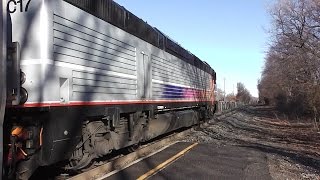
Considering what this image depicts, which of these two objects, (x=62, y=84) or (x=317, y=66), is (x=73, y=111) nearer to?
(x=62, y=84)

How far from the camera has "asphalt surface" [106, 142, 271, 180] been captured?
30.1 feet

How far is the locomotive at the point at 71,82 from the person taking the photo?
6.59 meters

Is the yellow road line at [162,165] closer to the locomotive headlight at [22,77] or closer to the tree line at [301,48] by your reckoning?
the locomotive headlight at [22,77]

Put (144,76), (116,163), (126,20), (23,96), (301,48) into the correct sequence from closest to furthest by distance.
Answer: (23,96) < (116,163) < (126,20) < (144,76) < (301,48)

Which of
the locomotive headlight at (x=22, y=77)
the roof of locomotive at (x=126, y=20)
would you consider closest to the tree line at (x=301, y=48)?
the roof of locomotive at (x=126, y=20)

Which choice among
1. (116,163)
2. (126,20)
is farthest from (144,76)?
(116,163)

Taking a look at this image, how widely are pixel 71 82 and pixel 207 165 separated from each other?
4.58 m

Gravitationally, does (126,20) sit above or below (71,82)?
above

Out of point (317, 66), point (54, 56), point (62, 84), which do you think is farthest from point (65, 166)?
point (317, 66)

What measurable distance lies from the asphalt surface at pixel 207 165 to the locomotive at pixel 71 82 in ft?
2.87

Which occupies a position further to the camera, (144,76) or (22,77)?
(144,76)

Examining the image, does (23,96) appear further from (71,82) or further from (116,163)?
(116,163)

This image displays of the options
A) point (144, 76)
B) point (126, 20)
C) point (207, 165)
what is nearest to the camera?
point (207, 165)

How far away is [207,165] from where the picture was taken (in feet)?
34.5
